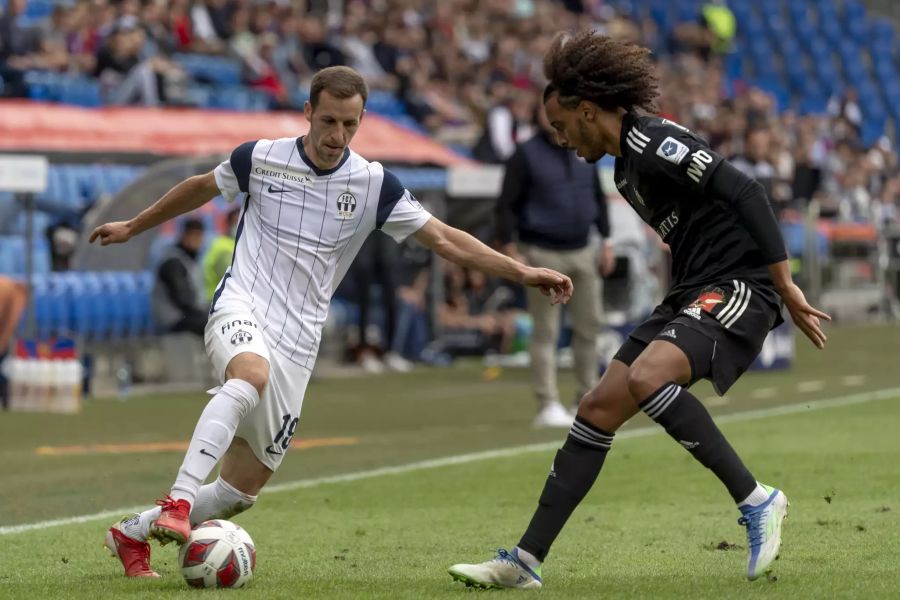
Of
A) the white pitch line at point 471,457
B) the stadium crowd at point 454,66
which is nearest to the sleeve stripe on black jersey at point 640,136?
the white pitch line at point 471,457

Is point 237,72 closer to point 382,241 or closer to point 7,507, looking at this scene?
point 382,241

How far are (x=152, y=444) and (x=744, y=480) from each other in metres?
6.41

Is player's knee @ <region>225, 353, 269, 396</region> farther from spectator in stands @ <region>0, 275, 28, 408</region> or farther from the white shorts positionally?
spectator in stands @ <region>0, 275, 28, 408</region>

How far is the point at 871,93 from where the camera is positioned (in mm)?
38219

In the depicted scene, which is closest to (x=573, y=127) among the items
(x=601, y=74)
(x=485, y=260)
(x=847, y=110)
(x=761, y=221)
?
(x=601, y=74)

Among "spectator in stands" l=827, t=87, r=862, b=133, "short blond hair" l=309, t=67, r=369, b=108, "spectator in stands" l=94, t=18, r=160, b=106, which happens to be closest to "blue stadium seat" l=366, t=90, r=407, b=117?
"spectator in stands" l=94, t=18, r=160, b=106

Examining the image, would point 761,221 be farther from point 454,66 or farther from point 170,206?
point 454,66

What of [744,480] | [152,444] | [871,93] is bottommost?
[871,93]

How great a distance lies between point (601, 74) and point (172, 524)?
219 centimetres

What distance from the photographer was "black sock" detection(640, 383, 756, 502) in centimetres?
600

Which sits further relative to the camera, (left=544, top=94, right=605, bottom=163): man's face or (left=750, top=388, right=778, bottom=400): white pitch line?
(left=750, top=388, right=778, bottom=400): white pitch line

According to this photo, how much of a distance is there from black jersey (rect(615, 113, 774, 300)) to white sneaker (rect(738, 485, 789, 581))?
0.82 m

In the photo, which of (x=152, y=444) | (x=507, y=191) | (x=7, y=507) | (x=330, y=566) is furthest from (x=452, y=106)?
(x=330, y=566)

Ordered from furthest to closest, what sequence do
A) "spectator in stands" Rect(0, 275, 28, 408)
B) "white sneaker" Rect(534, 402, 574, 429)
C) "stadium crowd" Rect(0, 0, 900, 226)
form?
1. "stadium crowd" Rect(0, 0, 900, 226)
2. "spectator in stands" Rect(0, 275, 28, 408)
3. "white sneaker" Rect(534, 402, 574, 429)
